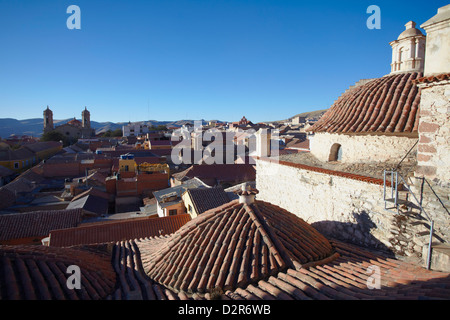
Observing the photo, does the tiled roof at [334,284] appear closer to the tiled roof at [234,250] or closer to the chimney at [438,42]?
the tiled roof at [234,250]

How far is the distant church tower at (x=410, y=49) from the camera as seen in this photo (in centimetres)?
709

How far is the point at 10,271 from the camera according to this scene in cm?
327

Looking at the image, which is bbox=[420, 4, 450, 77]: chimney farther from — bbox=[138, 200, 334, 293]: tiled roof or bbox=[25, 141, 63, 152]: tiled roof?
bbox=[25, 141, 63, 152]: tiled roof

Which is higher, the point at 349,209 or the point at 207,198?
the point at 349,209

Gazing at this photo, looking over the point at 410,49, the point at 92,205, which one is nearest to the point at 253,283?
the point at 410,49

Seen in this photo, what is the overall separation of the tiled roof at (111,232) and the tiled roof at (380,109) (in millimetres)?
7423

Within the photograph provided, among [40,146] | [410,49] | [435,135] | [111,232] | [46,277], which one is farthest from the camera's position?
[40,146]

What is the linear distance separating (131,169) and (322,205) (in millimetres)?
22154

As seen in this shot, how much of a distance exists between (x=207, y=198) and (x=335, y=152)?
7541mm

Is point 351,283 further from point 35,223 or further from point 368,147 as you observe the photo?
point 35,223

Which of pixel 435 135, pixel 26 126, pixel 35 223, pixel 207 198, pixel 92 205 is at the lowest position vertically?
pixel 35 223

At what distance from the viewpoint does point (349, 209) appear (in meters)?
5.98

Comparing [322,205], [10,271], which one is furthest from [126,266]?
[322,205]
